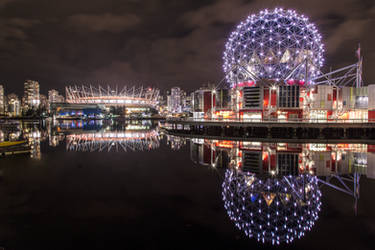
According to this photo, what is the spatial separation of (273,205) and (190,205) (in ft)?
10.9

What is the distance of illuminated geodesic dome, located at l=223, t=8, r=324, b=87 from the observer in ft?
136

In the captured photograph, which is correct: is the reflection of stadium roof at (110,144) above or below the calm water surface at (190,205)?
above

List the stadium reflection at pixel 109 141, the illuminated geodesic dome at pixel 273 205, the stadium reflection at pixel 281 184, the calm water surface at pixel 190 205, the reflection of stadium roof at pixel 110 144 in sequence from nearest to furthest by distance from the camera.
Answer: the calm water surface at pixel 190 205
the illuminated geodesic dome at pixel 273 205
the stadium reflection at pixel 281 184
the reflection of stadium roof at pixel 110 144
the stadium reflection at pixel 109 141

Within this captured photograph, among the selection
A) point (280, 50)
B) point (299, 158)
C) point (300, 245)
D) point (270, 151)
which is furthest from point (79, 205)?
point (280, 50)

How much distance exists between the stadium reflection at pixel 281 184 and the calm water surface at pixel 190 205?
50 mm

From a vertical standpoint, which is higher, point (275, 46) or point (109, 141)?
point (275, 46)

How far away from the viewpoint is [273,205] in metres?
9.49

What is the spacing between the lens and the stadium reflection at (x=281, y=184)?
26.5ft

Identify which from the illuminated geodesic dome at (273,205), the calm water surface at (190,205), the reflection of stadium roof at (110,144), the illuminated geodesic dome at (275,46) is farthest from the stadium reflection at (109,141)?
the illuminated geodesic dome at (275,46)

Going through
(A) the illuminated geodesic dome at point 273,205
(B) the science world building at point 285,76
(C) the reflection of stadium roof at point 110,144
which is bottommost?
(A) the illuminated geodesic dome at point 273,205

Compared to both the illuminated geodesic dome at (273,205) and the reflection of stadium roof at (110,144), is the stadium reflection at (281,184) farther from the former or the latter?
the reflection of stadium roof at (110,144)

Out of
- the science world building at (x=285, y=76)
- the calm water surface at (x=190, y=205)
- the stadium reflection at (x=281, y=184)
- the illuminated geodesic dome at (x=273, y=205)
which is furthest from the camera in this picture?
the science world building at (x=285, y=76)

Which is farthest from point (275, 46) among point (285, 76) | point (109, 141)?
point (109, 141)

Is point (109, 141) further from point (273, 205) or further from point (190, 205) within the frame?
point (273, 205)
